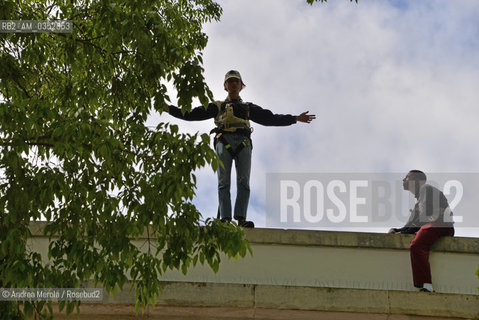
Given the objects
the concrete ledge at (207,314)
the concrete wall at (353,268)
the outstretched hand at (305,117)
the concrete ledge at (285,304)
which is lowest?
the concrete ledge at (207,314)

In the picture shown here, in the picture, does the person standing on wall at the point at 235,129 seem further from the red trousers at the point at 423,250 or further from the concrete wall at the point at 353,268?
the red trousers at the point at 423,250

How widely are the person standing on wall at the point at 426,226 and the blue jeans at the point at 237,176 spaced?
209cm

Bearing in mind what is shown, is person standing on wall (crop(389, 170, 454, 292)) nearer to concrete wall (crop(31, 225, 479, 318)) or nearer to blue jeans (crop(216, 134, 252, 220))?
concrete wall (crop(31, 225, 479, 318))

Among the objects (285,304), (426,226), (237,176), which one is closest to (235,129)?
(237,176)

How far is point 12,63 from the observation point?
6047 mm

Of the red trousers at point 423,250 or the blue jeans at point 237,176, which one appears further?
the blue jeans at point 237,176

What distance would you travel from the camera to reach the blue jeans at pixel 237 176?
792 cm

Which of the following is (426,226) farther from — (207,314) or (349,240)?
(207,314)

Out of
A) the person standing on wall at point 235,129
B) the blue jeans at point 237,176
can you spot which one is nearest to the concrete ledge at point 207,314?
the person standing on wall at point 235,129

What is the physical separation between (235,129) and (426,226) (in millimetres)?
2598

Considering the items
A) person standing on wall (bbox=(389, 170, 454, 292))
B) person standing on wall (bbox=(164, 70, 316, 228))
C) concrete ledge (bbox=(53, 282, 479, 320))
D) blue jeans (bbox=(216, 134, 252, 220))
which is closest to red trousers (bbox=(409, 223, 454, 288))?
person standing on wall (bbox=(389, 170, 454, 292))

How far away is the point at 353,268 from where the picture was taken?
765 cm

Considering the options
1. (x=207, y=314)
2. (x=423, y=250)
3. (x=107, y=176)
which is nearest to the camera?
(x=107, y=176)

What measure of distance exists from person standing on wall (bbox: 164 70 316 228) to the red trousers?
1951 mm
